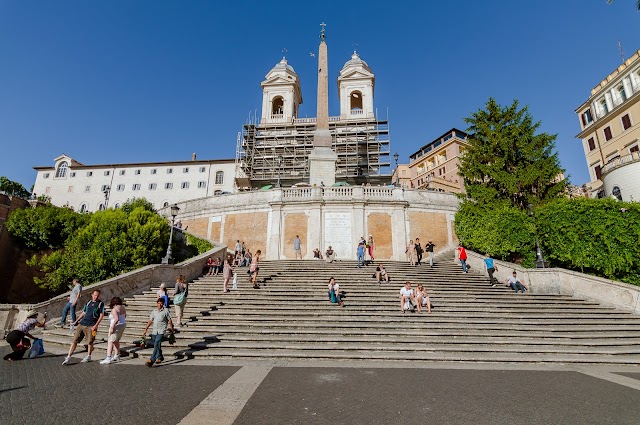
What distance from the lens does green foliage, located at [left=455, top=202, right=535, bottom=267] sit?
52.4 feet

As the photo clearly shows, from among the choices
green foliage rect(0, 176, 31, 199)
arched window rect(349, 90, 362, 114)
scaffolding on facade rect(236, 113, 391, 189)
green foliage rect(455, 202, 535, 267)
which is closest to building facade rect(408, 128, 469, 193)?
scaffolding on facade rect(236, 113, 391, 189)

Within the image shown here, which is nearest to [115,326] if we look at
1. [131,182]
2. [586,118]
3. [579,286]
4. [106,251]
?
[106,251]

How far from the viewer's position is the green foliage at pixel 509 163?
764 inches

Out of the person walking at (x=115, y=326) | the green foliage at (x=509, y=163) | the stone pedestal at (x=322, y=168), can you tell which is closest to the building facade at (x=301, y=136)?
the stone pedestal at (x=322, y=168)

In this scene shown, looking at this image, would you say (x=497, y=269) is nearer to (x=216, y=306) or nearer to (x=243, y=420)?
(x=216, y=306)

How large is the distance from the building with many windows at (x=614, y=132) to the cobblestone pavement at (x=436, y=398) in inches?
1029

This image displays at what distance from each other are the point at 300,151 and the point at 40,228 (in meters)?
32.1

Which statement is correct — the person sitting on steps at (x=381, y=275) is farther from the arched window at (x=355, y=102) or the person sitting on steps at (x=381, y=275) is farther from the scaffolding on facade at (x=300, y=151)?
the arched window at (x=355, y=102)

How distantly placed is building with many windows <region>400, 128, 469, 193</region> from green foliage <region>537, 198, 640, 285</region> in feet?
97.0

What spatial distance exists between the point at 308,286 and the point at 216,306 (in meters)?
3.82

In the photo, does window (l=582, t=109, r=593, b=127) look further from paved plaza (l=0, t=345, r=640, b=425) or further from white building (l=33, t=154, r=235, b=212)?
white building (l=33, t=154, r=235, b=212)

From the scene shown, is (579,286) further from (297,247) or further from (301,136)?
(301,136)

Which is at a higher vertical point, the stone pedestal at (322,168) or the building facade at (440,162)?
the building facade at (440,162)

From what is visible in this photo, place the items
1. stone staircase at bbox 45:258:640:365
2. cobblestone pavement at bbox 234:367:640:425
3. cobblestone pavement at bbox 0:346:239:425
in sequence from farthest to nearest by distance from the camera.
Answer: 1. stone staircase at bbox 45:258:640:365
2. cobblestone pavement at bbox 234:367:640:425
3. cobblestone pavement at bbox 0:346:239:425
